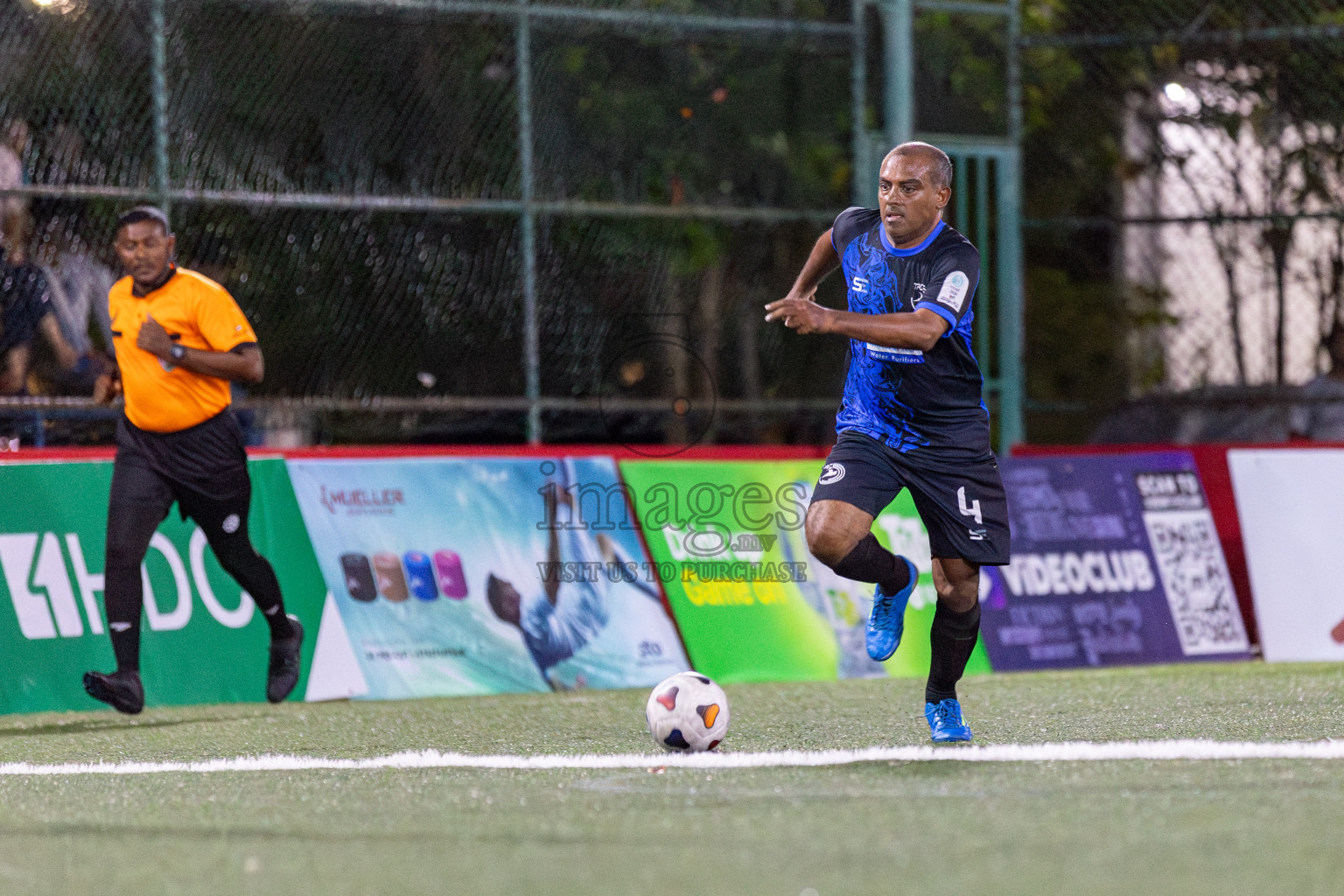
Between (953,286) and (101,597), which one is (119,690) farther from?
(953,286)

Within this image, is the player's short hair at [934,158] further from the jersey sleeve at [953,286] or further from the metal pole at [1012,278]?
the metal pole at [1012,278]

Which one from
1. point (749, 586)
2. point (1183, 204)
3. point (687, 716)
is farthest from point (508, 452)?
point (1183, 204)

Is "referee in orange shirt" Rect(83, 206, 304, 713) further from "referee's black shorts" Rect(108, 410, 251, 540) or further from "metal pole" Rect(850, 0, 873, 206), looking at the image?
"metal pole" Rect(850, 0, 873, 206)

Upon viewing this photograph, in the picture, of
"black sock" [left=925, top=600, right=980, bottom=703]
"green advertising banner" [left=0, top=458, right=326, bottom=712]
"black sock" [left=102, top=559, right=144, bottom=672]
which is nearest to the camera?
"black sock" [left=925, top=600, right=980, bottom=703]

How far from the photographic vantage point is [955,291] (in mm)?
6254

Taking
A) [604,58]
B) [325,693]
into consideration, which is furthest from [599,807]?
[604,58]

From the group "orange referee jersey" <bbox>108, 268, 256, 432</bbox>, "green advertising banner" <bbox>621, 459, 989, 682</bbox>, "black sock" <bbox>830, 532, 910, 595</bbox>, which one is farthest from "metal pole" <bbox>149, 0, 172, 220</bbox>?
"black sock" <bbox>830, 532, 910, 595</bbox>

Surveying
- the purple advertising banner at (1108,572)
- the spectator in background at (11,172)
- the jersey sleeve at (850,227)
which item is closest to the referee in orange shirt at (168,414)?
the spectator in background at (11,172)

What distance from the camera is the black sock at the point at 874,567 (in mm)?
6461

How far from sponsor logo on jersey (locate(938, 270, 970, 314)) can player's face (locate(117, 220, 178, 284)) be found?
4.00 metres

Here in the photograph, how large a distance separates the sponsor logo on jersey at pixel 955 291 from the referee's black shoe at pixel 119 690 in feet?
13.4

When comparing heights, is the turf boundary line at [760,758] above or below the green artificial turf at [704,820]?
below

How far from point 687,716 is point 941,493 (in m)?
1.19

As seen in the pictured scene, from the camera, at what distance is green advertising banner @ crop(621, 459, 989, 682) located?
33.4 ft
